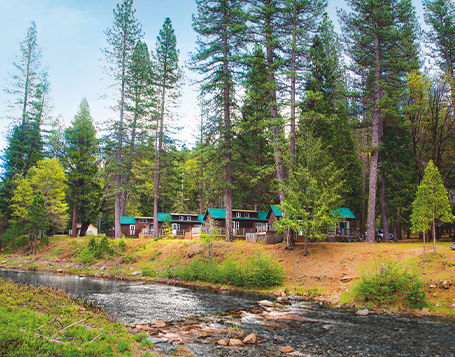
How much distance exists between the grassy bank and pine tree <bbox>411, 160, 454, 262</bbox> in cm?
1646

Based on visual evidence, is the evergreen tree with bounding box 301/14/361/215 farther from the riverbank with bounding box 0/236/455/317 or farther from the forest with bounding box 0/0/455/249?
the riverbank with bounding box 0/236/455/317

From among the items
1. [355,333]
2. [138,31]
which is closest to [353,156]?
[355,333]

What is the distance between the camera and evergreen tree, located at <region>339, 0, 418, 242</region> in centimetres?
2745

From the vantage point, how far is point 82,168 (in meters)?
49.8

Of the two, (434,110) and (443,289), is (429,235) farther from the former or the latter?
(443,289)

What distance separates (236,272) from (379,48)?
81.4 ft

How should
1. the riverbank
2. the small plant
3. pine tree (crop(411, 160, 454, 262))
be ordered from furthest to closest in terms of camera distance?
the small plant, pine tree (crop(411, 160, 454, 262)), the riverbank

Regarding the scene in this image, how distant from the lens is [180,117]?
40688mm

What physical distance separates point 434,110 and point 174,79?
99.8 ft

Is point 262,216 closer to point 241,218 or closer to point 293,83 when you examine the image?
point 241,218

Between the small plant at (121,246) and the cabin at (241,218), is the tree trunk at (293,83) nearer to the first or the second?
the cabin at (241,218)

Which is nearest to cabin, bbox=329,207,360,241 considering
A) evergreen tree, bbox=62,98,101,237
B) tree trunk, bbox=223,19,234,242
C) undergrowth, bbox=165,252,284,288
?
tree trunk, bbox=223,19,234,242

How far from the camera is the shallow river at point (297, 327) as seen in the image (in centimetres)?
959

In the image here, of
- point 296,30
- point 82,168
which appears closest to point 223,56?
point 296,30
